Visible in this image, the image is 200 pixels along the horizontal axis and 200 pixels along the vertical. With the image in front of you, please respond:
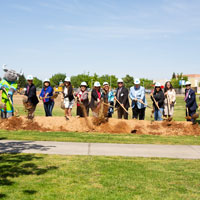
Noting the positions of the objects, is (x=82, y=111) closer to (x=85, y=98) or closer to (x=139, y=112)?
(x=85, y=98)

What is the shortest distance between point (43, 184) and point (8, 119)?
716cm

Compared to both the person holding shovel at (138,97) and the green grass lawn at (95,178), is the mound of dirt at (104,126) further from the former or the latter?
the green grass lawn at (95,178)

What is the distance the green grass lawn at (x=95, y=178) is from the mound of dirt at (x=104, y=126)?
4.35 meters

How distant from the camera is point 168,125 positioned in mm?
11477

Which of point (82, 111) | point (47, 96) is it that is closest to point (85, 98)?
point (82, 111)

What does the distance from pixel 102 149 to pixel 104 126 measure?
3489 millimetres

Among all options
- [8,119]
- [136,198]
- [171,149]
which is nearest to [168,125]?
[171,149]

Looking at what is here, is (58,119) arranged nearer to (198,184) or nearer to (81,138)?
(81,138)

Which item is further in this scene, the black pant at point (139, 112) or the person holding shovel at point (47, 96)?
the black pant at point (139, 112)

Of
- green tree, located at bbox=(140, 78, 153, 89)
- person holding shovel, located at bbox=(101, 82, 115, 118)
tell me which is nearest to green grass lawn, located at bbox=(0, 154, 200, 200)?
person holding shovel, located at bbox=(101, 82, 115, 118)

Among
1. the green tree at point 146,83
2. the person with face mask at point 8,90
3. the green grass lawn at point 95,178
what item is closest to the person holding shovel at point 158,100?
the person with face mask at point 8,90

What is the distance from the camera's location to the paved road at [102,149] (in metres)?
7.50

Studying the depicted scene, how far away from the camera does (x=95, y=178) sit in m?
5.41

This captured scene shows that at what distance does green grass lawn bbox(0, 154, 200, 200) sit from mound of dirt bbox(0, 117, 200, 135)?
4.35 metres
